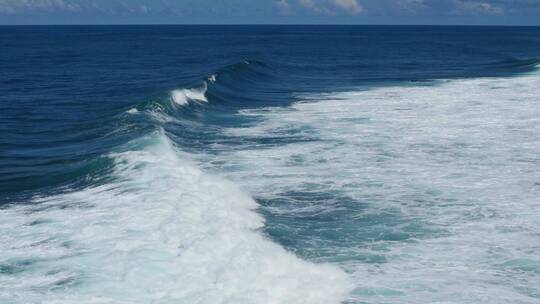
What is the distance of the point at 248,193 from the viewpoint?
71.4ft

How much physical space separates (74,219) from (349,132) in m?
16.3

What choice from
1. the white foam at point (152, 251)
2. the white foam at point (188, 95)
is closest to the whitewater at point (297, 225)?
the white foam at point (152, 251)

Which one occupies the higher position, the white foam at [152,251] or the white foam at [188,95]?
the white foam at [188,95]

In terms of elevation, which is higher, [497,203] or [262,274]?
[497,203]

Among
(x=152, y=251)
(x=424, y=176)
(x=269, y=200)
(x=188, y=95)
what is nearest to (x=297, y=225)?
(x=269, y=200)

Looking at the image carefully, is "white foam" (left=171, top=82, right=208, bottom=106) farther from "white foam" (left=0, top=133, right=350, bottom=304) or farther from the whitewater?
"white foam" (left=0, top=133, right=350, bottom=304)

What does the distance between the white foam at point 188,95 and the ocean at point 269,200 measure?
359 mm

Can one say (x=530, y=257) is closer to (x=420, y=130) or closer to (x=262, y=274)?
(x=262, y=274)

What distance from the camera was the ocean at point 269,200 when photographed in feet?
47.7

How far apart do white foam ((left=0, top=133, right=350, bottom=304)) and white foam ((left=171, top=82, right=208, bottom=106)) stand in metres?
19.8

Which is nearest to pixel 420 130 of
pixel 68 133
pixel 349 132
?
pixel 349 132

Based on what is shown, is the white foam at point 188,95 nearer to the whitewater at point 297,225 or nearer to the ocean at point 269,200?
the ocean at point 269,200

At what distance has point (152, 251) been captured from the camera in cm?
1606

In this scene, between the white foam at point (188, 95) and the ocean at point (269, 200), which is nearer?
the ocean at point (269, 200)
